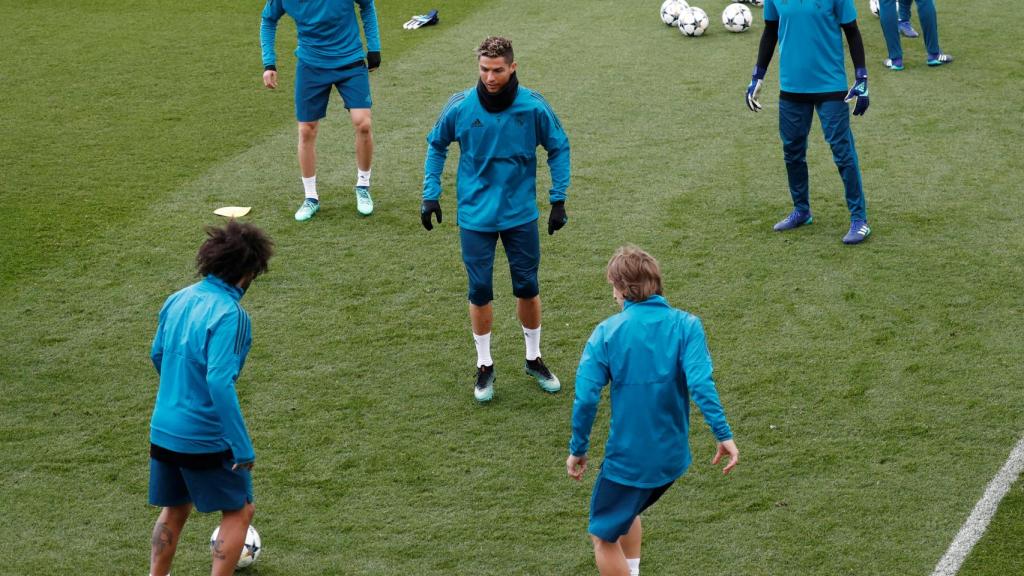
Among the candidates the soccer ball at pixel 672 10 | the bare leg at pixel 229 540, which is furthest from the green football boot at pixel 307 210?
the soccer ball at pixel 672 10

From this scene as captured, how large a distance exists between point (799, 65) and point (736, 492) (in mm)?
3742

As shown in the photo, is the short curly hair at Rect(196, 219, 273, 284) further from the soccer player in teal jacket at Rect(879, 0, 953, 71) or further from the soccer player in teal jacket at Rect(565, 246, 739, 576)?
the soccer player in teal jacket at Rect(879, 0, 953, 71)

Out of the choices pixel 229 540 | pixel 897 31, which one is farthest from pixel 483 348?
pixel 897 31

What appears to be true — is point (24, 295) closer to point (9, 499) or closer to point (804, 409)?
point (9, 499)

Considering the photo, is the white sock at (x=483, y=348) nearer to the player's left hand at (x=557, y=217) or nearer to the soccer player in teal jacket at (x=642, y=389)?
the player's left hand at (x=557, y=217)

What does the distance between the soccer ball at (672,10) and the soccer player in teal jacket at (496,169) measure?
850 cm

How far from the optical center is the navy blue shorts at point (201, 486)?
4.68 metres

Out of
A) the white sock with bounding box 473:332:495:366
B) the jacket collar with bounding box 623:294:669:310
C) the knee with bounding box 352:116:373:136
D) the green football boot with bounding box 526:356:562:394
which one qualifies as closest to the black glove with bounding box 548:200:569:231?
the white sock with bounding box 473:332:495:366

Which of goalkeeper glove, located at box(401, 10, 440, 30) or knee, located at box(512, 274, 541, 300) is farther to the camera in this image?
goalkeeper glove, located at box(401, 10, 440, 30)

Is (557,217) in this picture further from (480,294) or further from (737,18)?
(737,18)

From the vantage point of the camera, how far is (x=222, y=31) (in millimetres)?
14812

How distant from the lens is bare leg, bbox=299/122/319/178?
30.2 feet

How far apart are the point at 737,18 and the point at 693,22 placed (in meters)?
0.60

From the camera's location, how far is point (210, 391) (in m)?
4.41
